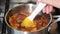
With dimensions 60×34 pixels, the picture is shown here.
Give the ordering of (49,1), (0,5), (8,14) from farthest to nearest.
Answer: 1. (0,5)
2. (8,14)
3. (49,1)

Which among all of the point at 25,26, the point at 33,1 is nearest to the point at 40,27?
the point at 25,26

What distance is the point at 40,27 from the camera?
0.78m

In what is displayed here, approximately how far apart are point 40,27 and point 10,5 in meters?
0.22

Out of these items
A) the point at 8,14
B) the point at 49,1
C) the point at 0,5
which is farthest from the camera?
the point at 0,5

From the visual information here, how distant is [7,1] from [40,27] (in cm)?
24

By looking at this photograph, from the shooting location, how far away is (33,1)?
Result: 93 centimetres

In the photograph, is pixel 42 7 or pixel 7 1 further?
pixel 7 1

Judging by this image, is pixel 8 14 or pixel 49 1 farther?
pixel 8 14

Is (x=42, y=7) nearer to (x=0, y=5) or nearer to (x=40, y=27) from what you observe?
(x=40, y=27)

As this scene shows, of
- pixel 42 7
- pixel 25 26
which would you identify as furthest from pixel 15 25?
pixel 42 7

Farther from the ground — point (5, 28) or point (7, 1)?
point (7, 1)

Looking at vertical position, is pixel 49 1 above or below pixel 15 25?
above

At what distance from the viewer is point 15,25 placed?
2.58 ft

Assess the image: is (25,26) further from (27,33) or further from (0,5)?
(0,5)
